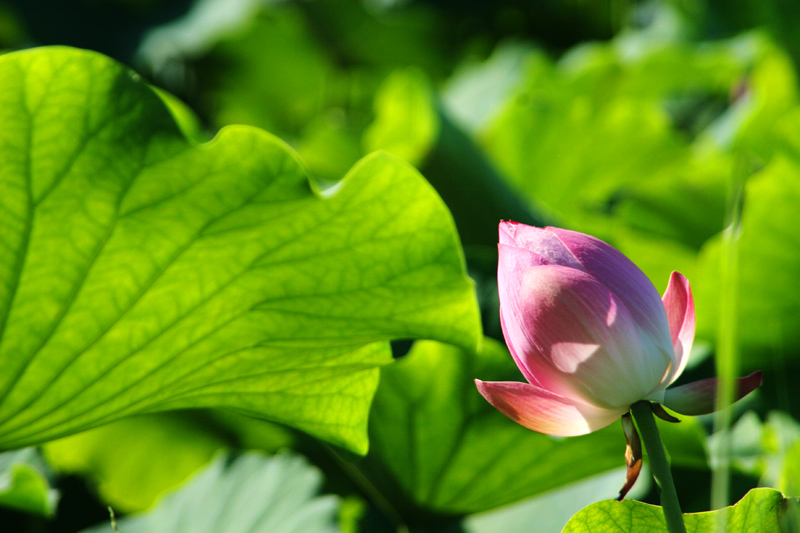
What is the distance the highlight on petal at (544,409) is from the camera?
9.5 inches

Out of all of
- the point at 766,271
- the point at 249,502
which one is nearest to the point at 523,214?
the point at 766,271

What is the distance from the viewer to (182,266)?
14.8 inches

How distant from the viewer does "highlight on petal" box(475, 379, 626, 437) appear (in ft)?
0.79

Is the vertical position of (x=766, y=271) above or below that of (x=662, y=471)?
below

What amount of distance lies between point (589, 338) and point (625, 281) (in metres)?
0.02

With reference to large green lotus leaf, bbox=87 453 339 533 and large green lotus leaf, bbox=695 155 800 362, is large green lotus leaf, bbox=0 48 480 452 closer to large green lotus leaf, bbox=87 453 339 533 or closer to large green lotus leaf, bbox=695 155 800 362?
large green lotus leaf, bbox=87 453 339 533

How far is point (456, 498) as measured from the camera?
20.5 inches

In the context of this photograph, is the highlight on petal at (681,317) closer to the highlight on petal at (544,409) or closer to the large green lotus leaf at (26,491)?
the highlight on petal at (544,409)

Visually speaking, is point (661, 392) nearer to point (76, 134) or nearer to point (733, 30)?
point (76, 134)

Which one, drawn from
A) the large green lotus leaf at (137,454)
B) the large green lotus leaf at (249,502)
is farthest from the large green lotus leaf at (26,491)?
the large green lotus leaf at (137,454)

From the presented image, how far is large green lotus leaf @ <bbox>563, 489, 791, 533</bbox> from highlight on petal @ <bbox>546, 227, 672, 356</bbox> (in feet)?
0.27

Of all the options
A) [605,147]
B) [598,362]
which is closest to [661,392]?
[598,362]

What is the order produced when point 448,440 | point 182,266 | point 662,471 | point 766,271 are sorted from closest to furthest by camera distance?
point 662,471, point 182,266, point 448,440, point 766,271

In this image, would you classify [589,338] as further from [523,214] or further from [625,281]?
[523,214]
